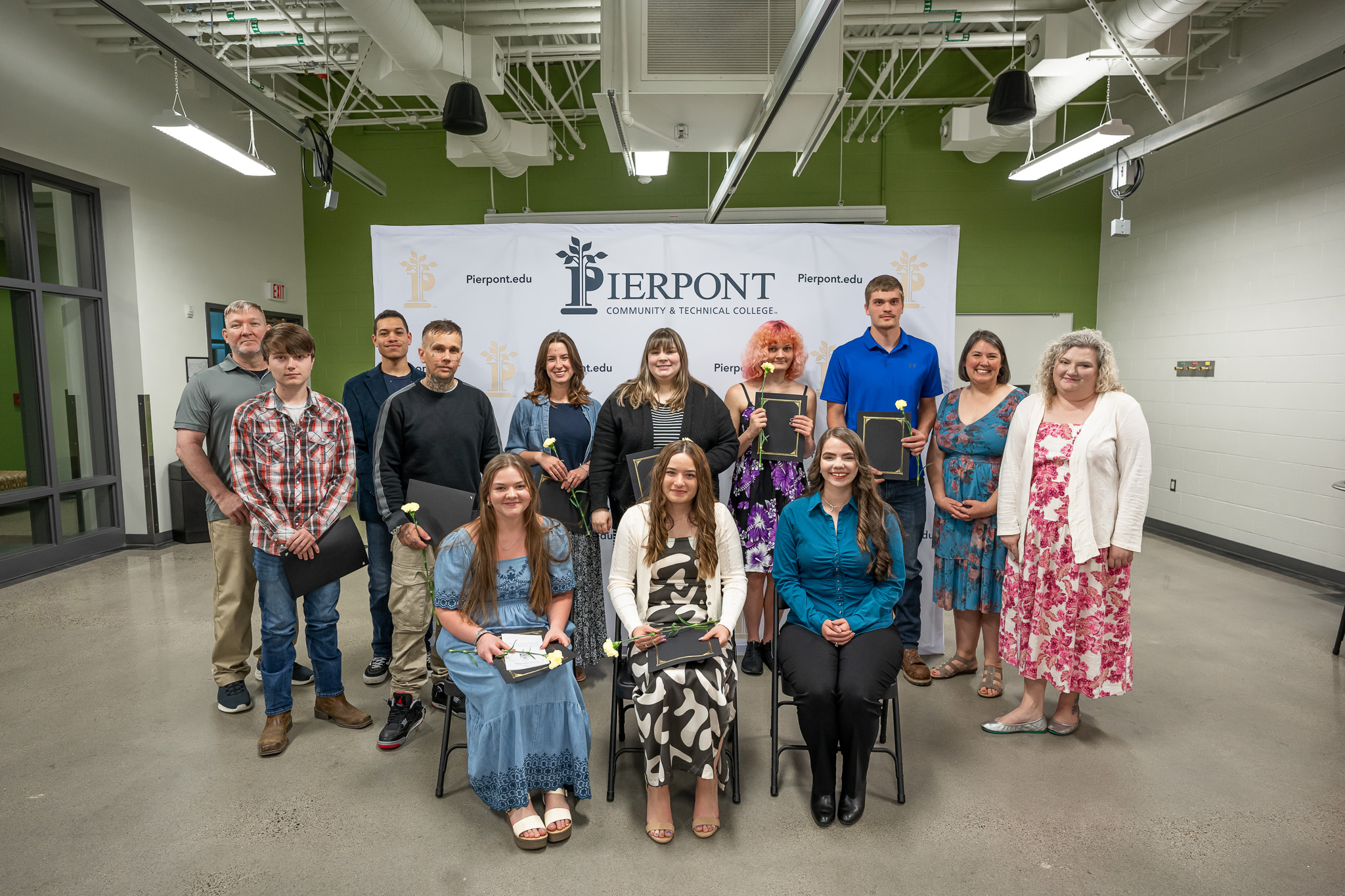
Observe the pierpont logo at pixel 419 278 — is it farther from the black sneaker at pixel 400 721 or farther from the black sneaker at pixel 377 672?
the black sneaker at pixel 400 721

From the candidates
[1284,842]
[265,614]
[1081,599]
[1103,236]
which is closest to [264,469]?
[265,614]

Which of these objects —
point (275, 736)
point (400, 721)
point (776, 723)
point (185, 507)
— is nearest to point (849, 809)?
point (776, 723)

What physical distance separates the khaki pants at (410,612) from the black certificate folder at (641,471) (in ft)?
2.86

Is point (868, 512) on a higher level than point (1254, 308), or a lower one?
lower

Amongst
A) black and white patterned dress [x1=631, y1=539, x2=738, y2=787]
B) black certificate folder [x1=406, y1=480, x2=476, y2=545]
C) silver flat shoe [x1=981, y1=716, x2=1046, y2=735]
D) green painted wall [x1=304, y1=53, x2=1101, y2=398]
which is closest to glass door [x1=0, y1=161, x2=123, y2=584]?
green painted wall [x1=304, y1=53, x2=1101, y2=398]

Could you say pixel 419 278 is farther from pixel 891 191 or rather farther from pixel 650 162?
pixel 891 191

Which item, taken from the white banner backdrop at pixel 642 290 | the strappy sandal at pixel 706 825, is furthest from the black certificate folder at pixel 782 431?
the strappy sandal at pixel 706 825

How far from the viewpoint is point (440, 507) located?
2.68 meters

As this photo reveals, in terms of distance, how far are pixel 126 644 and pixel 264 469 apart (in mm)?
2019

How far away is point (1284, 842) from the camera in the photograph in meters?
2.11

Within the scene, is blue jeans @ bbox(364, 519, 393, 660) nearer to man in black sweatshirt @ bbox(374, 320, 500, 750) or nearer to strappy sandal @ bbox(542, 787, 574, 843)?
man in black sweatshirt @ bbox(374, 320, 500, 750)

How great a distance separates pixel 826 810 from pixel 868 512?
946 mm

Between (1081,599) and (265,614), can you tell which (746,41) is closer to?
(1081,599)

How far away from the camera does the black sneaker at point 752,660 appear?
330 centimetres
